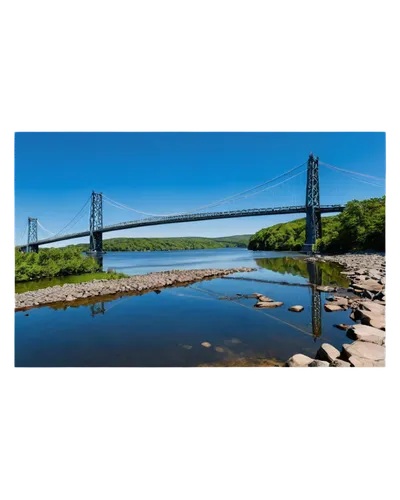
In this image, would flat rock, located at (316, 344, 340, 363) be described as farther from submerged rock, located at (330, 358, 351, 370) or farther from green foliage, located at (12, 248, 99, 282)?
green foliage, located at (12, 248, 99, 282)

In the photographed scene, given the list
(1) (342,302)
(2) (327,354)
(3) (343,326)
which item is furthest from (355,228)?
(2) (327,354)

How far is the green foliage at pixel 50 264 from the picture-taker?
6.58m

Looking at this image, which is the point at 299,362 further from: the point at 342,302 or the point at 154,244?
the point at 154,244

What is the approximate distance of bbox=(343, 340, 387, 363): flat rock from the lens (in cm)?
182

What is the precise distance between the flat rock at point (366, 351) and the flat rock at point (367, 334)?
7.3 inches

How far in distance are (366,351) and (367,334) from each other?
1.74ft

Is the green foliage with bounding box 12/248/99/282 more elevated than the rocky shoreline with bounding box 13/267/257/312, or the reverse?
the green foliage with bounding box 12/248/99/282

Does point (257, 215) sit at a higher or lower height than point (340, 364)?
higher

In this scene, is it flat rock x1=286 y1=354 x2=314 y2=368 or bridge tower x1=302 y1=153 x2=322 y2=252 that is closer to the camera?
flat rock x1=286 y1=354 x2=314 y2=368

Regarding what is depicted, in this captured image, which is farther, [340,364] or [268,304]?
[268,304]

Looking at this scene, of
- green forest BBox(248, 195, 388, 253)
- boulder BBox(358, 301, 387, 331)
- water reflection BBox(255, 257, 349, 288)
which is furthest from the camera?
green forest BBox(248, 195, 388, 253)

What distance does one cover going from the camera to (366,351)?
1.90 m

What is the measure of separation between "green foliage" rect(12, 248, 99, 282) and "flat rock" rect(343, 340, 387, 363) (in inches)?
268

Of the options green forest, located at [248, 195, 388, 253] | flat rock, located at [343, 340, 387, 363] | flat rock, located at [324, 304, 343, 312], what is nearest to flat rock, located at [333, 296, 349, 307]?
flat rock, located at [324, 304, 343, 312]
